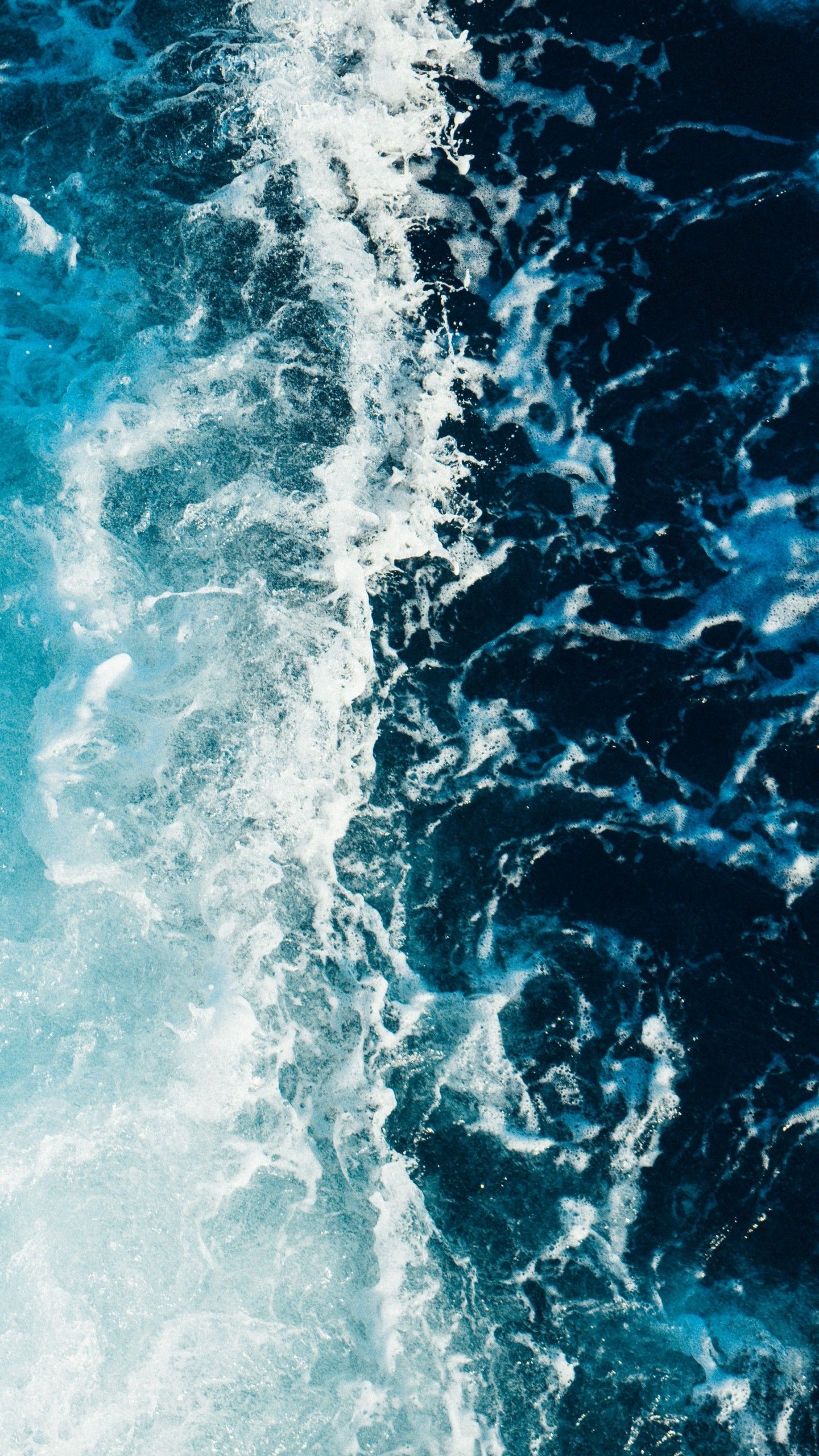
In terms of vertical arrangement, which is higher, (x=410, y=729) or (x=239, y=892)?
(x=410, y=729)

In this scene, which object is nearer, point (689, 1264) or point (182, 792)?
point (689, 1264)

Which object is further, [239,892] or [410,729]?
[410,729]

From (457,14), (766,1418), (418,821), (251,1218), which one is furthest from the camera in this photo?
(457,14)

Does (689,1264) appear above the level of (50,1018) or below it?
below

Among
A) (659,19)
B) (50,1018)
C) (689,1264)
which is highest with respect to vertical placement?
A: (659,19)

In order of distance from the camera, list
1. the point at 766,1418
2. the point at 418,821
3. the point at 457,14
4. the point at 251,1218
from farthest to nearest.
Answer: the point at 457,14 < the point at 418,821 < the point at 251,1218 < the point at 766,1418

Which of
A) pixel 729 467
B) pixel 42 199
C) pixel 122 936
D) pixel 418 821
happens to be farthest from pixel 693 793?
pixel 42 199

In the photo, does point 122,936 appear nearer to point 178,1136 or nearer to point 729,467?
point 178,1136
